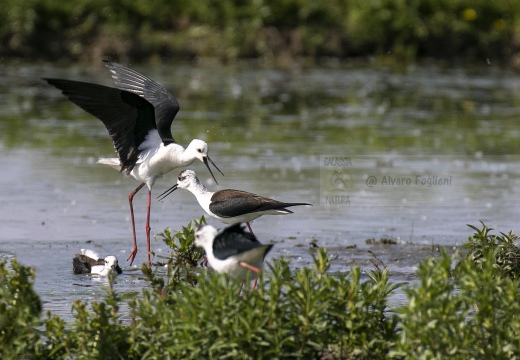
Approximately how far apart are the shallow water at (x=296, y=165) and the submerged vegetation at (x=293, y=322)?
1.56m

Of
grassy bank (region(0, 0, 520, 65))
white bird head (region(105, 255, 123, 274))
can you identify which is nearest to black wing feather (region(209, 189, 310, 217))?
white bird head (region(105, 255, 123, 274))

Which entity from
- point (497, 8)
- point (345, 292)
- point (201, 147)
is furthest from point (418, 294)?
point (497, 8)

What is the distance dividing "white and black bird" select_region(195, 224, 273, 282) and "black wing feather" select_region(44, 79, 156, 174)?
7.09ft

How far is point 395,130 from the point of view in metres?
15.8

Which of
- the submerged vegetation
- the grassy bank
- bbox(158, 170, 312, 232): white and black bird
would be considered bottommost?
the submerged vegetation

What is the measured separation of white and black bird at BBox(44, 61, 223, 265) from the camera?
25.9 feet

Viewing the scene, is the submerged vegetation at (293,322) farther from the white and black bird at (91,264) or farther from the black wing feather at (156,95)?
the black wing feather at (156,95)

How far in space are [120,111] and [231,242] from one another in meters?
2.72

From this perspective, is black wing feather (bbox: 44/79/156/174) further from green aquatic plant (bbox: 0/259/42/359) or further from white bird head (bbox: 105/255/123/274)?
green aquatic plant (bbox: 0/259/42/359)

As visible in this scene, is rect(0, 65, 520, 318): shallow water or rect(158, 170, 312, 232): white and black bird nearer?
rect(158, 170, 312, 232): white and black bird
